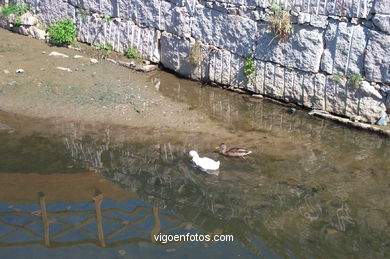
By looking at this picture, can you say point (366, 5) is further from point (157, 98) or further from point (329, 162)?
point (157, 98)

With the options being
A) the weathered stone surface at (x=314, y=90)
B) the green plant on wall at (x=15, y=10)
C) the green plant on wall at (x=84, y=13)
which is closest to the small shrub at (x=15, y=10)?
the green plant on wall at (x=15, y=10)

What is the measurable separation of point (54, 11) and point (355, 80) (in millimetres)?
6661

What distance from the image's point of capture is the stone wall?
8.80 metres

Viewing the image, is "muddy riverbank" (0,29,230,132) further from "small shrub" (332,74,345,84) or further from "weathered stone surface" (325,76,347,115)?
"small shrub" (332,74,345,84)

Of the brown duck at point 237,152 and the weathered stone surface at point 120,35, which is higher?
the weathered stone surface at point 120,35

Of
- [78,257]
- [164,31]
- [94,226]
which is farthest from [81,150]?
[164,31]

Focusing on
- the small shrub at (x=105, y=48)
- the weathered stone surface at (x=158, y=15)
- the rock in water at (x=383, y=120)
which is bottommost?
the rock in water at (x=383, y=120)

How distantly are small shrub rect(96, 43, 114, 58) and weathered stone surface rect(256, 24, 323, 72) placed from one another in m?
3.32

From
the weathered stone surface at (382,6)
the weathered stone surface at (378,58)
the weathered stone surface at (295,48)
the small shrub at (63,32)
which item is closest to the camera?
the weathered stone surface at (382,6)

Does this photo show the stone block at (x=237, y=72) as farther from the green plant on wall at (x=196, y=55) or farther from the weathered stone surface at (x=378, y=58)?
the weathered stone surface at (x=378, y=58)

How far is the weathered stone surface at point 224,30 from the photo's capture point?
998 centimetres

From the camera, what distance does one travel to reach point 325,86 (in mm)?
9367

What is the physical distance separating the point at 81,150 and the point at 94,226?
2.13 m

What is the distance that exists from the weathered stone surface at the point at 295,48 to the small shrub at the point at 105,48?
10.9 ft
